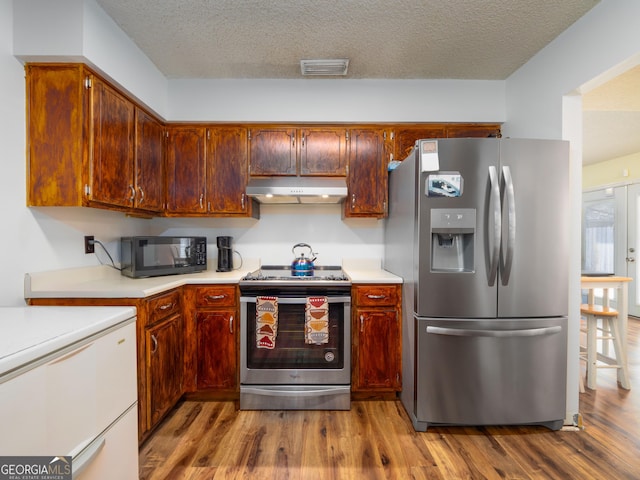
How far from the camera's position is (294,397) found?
7.53 ft

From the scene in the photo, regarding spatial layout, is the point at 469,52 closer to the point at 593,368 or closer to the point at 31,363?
the point at 593,368

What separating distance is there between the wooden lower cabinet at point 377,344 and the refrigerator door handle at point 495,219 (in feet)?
2.18

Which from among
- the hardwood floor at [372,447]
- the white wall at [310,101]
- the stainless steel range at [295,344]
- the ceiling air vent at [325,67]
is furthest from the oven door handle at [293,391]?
the ceiling air vent at [325,67]

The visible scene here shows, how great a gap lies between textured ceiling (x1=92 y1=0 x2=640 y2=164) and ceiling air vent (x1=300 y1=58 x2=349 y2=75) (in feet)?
0.14

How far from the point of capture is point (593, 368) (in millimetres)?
2570

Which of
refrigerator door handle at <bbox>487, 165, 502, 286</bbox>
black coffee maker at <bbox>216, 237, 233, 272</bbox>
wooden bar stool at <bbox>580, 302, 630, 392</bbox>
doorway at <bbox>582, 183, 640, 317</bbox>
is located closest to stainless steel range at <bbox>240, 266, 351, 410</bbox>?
black coffee maker at <bbox>216, 237, 233, 272</bbox>

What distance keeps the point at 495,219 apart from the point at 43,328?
2.23m

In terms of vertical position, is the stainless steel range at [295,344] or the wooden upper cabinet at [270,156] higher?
the wooden upper cabinet at [270,156]

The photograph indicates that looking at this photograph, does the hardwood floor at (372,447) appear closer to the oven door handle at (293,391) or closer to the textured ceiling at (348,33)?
the oven door handle at (293,391)

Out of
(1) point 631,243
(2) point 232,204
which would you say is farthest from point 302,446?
(1) point 631,243

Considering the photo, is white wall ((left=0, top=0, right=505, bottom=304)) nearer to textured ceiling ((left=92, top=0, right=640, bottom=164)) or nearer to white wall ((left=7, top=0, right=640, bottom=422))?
white wall ((left=7, top=0, right=640, bottom=422))

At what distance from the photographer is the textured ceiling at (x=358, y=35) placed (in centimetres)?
187

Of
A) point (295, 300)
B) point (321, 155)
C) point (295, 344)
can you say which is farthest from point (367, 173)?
point (295, 344)

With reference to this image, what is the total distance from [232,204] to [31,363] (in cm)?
194
